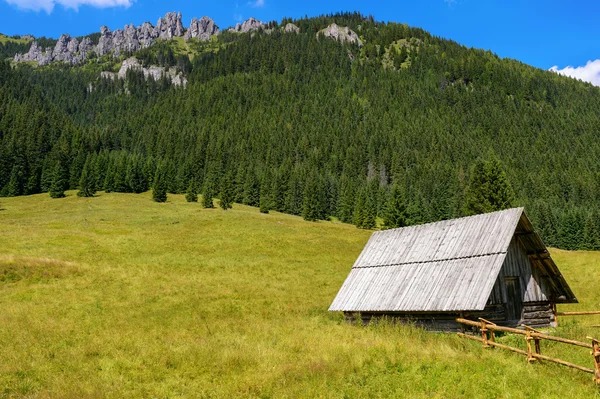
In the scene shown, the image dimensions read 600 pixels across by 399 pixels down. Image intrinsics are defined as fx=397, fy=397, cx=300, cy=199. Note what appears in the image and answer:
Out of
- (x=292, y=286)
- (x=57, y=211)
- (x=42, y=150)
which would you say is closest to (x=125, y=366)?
(x=292, y=286)

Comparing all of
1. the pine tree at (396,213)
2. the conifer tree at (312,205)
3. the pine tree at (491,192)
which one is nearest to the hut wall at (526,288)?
the pine tree at (491,192)

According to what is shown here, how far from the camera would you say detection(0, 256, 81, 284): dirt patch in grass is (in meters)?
31.4

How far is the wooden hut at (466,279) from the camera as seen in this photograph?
18.1m

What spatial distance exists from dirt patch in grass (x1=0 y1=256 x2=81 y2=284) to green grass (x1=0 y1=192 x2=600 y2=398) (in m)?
0.14

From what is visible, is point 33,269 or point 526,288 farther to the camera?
point 33,269

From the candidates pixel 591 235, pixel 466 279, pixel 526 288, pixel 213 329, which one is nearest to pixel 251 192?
pixel 591 235

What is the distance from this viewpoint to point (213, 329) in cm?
2089

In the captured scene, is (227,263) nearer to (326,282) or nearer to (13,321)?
(326,282)

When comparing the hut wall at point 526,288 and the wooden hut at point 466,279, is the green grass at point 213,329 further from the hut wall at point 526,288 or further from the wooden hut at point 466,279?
Answer: the wooden hut at point 466,279

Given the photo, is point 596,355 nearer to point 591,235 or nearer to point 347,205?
point 347,205

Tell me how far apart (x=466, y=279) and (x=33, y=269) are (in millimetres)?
33321

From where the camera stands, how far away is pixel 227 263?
42.5 m

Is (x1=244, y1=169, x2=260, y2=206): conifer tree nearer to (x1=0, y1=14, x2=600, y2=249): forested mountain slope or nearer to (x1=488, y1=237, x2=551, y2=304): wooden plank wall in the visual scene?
(x1=0, y1=14, x2=600, y2=249): forested mountain slope

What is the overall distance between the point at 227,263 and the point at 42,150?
11351cm
